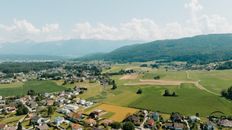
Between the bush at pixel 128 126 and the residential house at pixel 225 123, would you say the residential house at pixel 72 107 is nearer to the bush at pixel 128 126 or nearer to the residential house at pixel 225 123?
the bush at pixel 128 126

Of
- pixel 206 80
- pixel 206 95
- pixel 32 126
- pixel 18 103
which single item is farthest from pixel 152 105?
pixel 206 80

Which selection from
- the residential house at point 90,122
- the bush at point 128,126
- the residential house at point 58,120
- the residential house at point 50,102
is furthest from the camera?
the residential house at point 50,102

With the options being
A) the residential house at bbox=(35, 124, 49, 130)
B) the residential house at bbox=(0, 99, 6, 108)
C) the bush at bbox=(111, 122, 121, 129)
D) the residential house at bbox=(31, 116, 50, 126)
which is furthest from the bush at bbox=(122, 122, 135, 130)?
the residential house at bbox=(0, 99, 6, 108)

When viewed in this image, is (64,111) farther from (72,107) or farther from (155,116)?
(155,116)

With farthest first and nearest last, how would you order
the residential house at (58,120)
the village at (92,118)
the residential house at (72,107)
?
the residential house at (72,107) < the residential house at (58,120) < the village at (92,118)

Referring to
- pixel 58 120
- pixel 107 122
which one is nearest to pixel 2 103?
pixel 58 120

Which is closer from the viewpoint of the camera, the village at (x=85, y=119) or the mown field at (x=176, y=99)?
the village at (x=85, y=119)

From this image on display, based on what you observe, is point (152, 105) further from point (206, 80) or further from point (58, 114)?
point (206, 80)

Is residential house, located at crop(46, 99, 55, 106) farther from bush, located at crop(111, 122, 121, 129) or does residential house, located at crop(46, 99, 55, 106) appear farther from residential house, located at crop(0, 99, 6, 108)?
bush, located at crop(111, 122, 121, 129)

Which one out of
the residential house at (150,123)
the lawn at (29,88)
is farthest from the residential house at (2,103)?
the residential house at (150,123)

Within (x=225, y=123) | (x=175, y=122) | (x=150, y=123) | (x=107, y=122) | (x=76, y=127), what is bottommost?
(x=225, y=123)
